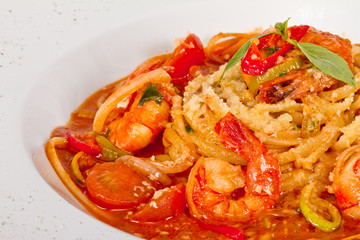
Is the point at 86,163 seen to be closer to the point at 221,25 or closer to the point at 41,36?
the point at 41,36

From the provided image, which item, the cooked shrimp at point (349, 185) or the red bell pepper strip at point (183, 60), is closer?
the cooked shrimp at point (349, 185)

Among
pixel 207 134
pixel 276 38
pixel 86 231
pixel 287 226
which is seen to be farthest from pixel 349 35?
pixel 86 231

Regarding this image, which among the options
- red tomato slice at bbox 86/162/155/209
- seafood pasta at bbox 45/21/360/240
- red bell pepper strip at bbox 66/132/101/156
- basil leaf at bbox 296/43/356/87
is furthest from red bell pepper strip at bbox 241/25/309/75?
red bell pepper strip at bbox 66/132/101/156

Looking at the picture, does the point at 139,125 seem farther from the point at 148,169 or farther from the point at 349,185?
the point at 349,185

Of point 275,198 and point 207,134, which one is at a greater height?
point 207,134

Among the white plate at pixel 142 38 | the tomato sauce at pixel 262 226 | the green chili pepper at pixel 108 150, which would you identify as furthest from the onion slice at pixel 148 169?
the white plate at pixel 142 38

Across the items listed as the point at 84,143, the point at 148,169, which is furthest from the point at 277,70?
the point at 84,143

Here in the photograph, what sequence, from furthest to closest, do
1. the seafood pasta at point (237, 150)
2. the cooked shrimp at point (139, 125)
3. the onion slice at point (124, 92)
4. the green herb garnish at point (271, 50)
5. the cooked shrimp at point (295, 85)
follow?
1. the onion slice at point (124, 92)
2. the cooked shrimp at point (139, 125)
3. the green herb garnish at point (271, 50)
4. the cooked shrimp at point (295, 85)
5. the seafood pasta at point (237, 150)

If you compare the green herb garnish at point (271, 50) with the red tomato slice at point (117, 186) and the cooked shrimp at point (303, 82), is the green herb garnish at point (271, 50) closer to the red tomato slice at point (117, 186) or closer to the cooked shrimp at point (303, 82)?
the cooked shrimp at point (303, 82)
